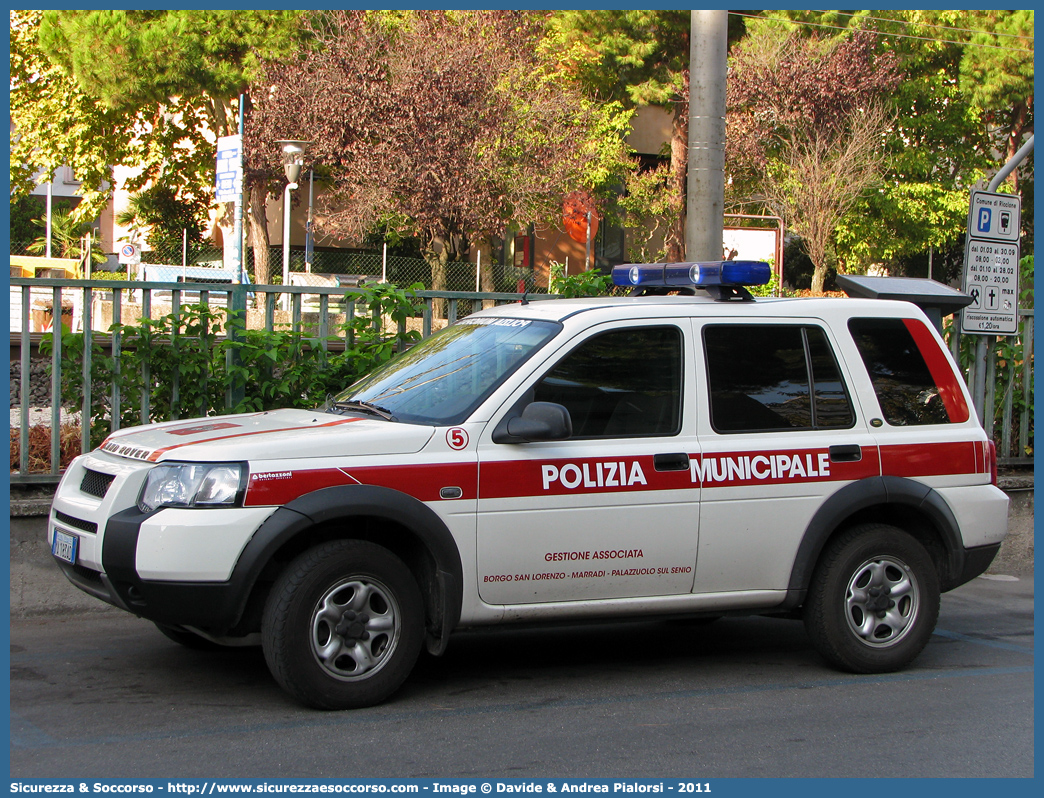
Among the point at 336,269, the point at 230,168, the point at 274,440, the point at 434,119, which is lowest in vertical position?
the point at 274,440

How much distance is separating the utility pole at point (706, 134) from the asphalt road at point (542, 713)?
2.90m

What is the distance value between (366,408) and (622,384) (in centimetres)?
127

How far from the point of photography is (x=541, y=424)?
16.8 feet

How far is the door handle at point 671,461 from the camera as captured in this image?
5469 mm

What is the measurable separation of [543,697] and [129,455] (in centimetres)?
223

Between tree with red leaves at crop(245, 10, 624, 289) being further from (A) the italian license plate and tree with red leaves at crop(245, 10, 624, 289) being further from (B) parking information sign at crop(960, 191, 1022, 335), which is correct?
(A) the italian license plate

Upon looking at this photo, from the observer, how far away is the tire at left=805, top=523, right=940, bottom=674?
582 centimetres

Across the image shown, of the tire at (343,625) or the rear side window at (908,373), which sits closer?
Result: the tire at (343,625)

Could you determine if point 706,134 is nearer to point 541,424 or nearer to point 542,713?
point 541,424

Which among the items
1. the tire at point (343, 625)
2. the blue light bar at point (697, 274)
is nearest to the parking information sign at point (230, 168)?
the blue light bar at point (697, 274)

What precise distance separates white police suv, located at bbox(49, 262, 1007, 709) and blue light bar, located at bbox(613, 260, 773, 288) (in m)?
0.02

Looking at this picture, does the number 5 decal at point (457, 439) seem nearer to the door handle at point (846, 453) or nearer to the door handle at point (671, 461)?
the door handle at point (671, 461)

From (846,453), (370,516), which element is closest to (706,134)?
(846,453)

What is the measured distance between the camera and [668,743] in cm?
475
